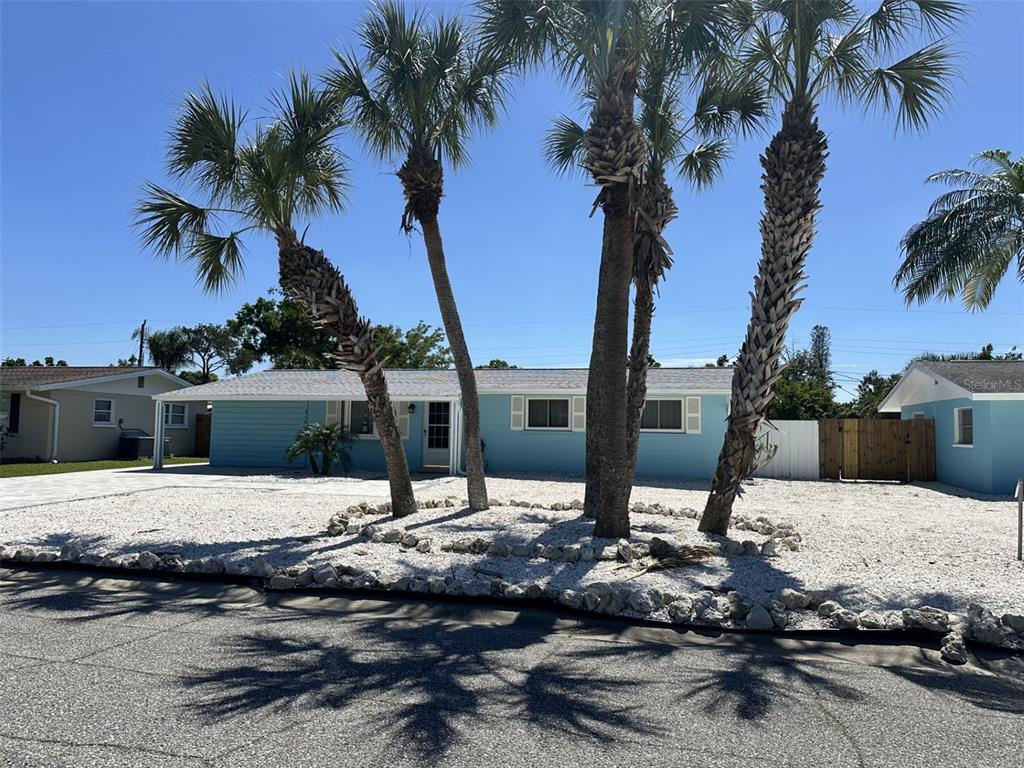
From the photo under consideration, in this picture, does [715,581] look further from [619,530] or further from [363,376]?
[363,376]

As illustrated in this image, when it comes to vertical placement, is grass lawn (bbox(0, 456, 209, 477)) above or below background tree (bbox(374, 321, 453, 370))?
below

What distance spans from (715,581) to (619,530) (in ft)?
5.81

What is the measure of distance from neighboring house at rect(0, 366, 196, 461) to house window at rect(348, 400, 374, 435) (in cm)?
999

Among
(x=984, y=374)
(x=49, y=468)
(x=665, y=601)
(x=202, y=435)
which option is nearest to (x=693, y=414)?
(x=984, y=374)

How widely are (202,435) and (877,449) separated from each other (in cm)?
2321

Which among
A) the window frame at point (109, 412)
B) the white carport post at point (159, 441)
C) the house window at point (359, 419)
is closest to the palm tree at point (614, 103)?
the house window at point (359, 419)

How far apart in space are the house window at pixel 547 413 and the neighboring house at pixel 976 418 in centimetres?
924

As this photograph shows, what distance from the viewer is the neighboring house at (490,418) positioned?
18.7 m

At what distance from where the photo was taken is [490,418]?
20109 mm

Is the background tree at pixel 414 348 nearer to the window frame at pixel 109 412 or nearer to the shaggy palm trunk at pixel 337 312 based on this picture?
the window frame at pixel 109 412

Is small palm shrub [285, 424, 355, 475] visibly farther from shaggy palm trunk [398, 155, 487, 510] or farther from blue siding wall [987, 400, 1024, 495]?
blue siding wall [987, 400, 1024, 495]

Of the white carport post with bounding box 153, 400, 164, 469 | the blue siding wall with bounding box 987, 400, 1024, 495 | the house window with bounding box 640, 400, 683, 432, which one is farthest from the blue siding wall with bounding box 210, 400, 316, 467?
the blue siding wall with bounding box 987, 400, 1024, 495

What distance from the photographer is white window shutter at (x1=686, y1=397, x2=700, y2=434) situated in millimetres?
18703

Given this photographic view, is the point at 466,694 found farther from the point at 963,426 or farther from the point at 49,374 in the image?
the point at 49,374
